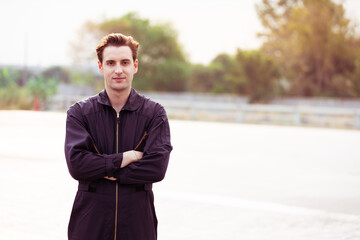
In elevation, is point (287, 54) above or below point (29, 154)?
above

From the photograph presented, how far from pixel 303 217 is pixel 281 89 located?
33.6 metres

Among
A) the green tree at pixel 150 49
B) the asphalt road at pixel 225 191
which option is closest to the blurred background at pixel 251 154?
the asphalt road at pixel 225 191

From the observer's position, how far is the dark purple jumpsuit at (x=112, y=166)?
3.15 metres

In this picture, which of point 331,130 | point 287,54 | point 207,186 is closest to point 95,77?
point 287,54

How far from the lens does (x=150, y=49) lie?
2260 inches

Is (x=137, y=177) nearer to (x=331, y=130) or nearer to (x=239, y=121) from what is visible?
(x=331, y=130)

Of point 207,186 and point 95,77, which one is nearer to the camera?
point 207,186

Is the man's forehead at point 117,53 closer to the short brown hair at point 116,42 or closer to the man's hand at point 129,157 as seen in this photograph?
the short brown hair at point 116,42

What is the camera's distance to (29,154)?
12484mm

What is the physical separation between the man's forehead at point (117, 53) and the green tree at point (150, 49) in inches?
2005

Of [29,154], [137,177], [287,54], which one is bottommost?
[29,154]

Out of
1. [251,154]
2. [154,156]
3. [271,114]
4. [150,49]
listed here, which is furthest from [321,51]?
[154,156]

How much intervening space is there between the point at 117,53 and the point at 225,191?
5571 millimetres

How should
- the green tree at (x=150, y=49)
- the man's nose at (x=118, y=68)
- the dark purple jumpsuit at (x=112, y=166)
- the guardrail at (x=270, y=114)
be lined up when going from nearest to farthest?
1. the dark purple jumpsuit at (x=112, y=166)
2. the man's nose at (x=118, y=68)
3. the guardrail at (x=270, y=114)
4. the green tree at (x=150, y=49)
